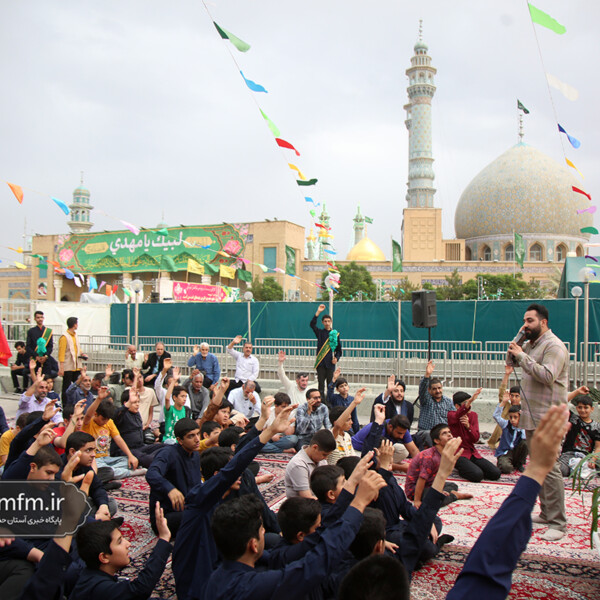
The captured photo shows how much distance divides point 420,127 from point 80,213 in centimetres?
3427

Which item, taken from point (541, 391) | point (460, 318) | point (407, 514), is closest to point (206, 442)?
point (407, 514)

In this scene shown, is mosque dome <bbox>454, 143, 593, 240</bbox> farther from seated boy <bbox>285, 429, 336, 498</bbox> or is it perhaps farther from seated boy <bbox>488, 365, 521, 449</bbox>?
seated boy <bbox>285, 429, 336, 498</bbox>

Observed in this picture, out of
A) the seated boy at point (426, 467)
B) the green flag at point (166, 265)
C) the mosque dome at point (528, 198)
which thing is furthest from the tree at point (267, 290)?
the seated boy at point (426, 467)

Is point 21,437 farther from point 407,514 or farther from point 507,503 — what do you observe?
point 507,503

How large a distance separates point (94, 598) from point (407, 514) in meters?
1.97

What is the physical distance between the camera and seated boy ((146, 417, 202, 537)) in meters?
3.95

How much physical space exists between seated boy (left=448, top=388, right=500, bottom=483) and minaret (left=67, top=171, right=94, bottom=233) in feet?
179

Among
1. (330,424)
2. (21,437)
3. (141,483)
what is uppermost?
(21,437)

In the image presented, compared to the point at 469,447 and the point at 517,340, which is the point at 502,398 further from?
the point at 517,340

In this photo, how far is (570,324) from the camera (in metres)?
11.4

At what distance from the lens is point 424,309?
818 cm

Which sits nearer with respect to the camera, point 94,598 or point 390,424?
point 94,598

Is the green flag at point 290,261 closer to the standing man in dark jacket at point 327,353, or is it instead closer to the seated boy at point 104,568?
the standing man in dark jacket at point 327,353

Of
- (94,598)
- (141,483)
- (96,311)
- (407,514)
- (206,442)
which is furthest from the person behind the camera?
(96,311)
